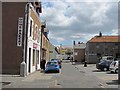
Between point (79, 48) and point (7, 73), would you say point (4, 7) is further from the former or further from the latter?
point (79, 48)

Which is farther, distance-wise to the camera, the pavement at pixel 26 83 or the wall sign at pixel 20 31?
the wall sign at pixel 20 31

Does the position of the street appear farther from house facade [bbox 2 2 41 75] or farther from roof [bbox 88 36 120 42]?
roof [bbox 88 36 120 42]

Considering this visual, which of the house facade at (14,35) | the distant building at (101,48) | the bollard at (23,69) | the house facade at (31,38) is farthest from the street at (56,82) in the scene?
the distant building at (101,48)

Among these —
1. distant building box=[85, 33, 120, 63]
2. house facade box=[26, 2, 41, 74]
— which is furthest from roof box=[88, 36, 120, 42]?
house facade box=[26, 2, 41, 74]

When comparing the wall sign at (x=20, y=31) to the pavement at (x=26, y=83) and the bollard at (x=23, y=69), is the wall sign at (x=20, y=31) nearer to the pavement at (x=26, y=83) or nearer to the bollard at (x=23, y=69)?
the bollard at (x=23, y=69)

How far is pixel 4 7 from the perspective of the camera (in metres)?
28.3

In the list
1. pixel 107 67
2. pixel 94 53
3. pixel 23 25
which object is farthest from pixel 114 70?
pixel 94 53

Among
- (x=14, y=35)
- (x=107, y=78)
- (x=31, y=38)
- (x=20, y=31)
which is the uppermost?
(x=20, y=31)

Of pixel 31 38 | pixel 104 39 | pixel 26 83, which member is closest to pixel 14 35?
pixel 31 38

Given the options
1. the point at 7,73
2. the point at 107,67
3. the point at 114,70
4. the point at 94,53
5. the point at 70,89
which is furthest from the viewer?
the point at 94,53

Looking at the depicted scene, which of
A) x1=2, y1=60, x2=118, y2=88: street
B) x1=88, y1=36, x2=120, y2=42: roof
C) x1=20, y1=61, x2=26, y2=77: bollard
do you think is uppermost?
x1=88, y1=36, x2=120, y2=42: roof

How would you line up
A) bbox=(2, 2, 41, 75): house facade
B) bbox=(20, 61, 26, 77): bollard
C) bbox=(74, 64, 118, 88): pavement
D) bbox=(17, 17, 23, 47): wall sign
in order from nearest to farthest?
bbox=(74, 64, 118, 88): pavement < bbox=(20, 61, 26, 77): bollard < bbox=(17, 17, 23, 47): wall sign < bbox=(2, 2, 41, 75): house facade

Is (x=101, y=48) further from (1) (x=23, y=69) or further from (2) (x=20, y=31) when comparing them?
(1) (x=23, y=69)

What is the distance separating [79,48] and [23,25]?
277ft
